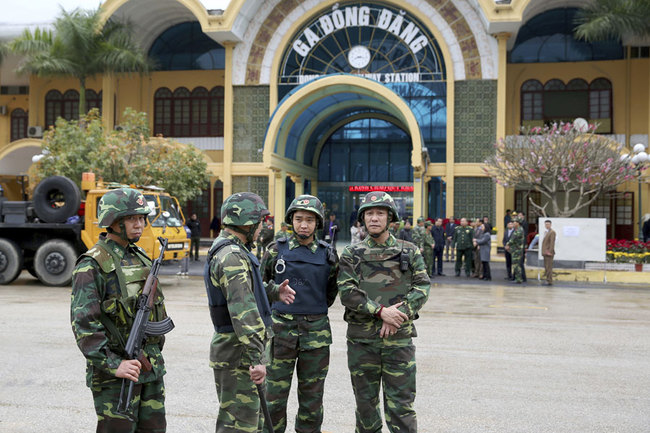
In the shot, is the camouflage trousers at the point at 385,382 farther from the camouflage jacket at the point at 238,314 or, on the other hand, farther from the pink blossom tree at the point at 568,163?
the pink blossom tree at the point at 568,163

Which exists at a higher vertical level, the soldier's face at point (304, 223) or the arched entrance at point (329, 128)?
the arched entrance at point (329, 128)

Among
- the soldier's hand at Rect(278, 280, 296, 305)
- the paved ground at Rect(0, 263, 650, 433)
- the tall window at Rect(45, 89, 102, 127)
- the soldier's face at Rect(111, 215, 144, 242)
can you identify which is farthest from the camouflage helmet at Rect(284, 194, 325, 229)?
the tall window at Rect(45, 89, 102, 127)

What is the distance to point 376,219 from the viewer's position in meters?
4.64

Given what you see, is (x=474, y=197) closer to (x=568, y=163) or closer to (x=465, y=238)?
(x=568, y=163)

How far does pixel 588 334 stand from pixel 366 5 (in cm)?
2007

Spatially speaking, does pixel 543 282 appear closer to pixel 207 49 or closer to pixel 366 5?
pixel 366 5

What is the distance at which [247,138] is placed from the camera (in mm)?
27062

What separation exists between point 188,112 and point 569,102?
18561 mm

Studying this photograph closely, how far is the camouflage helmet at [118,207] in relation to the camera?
364cm

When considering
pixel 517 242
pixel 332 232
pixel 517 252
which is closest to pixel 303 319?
pixel 517 242

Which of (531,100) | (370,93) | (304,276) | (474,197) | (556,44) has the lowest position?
(304,276)

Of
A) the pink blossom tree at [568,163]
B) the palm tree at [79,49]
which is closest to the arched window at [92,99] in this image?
the palm tree at [79,49]

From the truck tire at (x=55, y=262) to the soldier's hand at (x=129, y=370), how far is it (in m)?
11.9

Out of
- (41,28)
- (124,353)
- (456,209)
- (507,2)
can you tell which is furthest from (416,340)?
(41,28)
